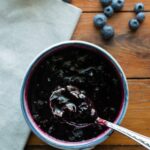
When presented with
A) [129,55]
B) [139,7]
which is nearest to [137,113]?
[129,55]

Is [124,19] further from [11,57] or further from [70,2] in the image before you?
[11,57]

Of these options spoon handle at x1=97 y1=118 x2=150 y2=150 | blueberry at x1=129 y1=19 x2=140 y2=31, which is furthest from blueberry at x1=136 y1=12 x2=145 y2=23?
spoon handle at x1=97 y1=118 x2=150 y2=150

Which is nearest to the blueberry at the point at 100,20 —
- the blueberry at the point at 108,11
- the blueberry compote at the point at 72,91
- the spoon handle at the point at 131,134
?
the blueberry at the point at 108,11

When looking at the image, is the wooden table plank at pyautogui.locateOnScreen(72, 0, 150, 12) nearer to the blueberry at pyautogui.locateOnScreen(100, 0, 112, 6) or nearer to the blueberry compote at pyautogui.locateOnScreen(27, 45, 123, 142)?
the blueberry at pyautogui.locateOnScreen(100, 0, 112, 6)

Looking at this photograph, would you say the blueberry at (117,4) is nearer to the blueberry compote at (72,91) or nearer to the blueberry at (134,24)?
the blueberry at (134,24)

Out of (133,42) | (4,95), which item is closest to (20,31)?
(4,95)

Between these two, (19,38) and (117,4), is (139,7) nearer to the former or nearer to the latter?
(117,4)

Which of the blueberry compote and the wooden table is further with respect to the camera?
the wooden table
